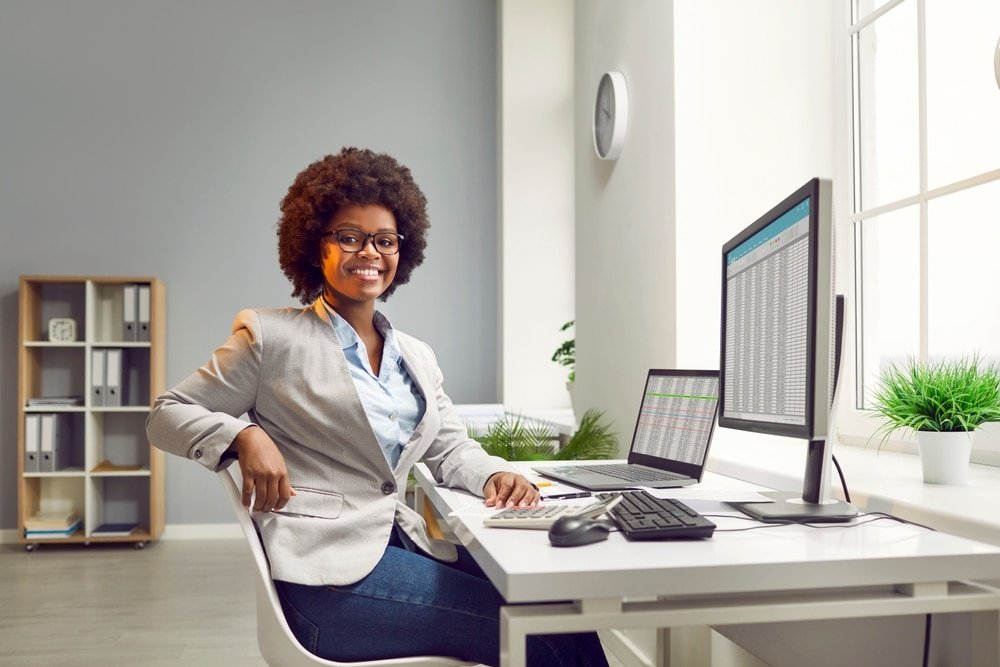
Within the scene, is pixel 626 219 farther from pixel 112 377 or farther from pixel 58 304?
pixel 58 304

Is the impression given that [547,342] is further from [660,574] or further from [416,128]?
[660,574]

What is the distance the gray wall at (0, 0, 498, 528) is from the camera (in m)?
5.04

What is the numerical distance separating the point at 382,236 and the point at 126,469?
373 centimetres

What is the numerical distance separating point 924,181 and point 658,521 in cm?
125

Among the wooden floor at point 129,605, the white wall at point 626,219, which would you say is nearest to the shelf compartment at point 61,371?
the wooden floor at point 129,605

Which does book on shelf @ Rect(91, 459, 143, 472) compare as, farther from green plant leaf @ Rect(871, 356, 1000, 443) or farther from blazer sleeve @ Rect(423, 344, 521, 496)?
green plant leaf @ Rect(871, 356, 1000, 443)

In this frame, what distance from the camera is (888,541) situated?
1.12 meters

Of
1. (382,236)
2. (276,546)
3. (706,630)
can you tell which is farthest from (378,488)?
(706,630)

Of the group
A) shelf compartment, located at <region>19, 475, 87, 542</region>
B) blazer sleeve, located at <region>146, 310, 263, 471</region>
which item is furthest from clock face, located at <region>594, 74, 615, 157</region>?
shelf compartment, located at <region>19, 475, 87, 542</region>

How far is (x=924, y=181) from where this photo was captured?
197 centimetres

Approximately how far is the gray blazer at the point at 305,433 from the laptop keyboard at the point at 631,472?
1.13ft

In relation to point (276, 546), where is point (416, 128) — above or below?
above

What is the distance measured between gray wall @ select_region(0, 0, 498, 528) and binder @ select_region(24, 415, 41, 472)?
351 millimetres

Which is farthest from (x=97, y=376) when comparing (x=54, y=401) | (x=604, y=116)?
(x=604, y=116)
